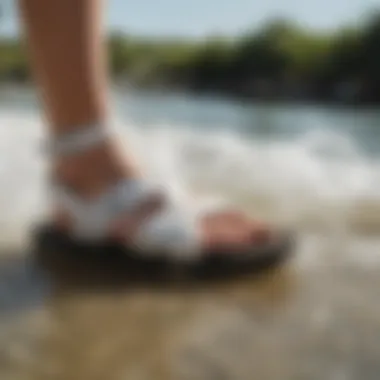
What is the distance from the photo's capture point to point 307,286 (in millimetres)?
863

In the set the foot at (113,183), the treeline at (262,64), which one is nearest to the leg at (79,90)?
the foot at (113,183)

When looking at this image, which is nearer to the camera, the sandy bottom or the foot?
the sandy bottom

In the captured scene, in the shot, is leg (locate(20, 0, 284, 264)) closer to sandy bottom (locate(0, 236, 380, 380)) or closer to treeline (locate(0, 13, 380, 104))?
sandy bottom (locate(0, 236, 380, 380))

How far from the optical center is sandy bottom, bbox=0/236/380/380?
2.26 feet

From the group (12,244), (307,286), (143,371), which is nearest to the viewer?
(143,371)

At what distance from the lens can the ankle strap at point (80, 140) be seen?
900 millimetres

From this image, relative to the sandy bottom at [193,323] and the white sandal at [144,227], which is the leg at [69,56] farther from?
the sandy bottom at [193,323]

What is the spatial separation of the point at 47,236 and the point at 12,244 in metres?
0.07

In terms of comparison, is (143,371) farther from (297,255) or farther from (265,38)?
(265,38)

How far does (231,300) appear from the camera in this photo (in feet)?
2.71

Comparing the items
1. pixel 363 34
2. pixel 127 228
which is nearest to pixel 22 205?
pixel 127 228

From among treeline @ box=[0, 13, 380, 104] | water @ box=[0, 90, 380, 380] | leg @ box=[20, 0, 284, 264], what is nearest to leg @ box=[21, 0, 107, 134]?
leg @ box=[20, 0, 284, 264]

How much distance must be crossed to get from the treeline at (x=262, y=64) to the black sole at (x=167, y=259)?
1.18m

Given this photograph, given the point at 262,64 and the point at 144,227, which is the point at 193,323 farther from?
the point at 262,64
